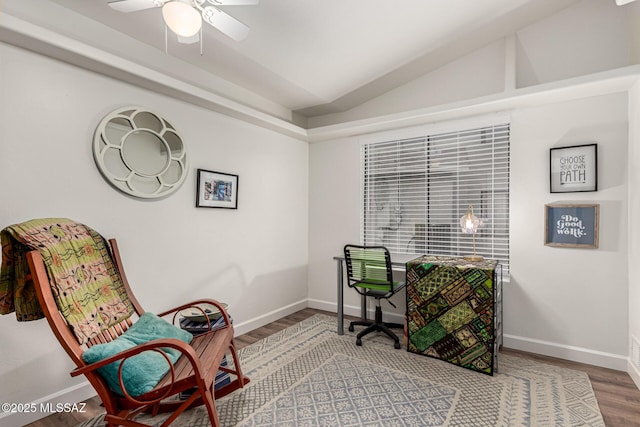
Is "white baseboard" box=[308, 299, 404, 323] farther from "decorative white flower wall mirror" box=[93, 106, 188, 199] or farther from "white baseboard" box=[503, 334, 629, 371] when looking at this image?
"decorative white flower wall mirror" box=[93, 106, 188, 199]

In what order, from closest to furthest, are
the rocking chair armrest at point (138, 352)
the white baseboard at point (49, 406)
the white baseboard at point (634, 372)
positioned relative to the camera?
1. the rocking chair armrest at point (138, 352)
2. the white baseboard at point (49, 406)
3. the white baseboard at point (634, 372)

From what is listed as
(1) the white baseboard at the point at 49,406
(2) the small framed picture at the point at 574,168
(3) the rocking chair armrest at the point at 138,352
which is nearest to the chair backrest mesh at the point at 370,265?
(2) the small framed picture at the point at 574,168

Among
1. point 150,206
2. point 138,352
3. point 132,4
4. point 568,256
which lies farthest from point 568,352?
point 132,4

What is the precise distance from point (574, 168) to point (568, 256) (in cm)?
77

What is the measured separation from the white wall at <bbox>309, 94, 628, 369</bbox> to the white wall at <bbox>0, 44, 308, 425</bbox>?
2522mm

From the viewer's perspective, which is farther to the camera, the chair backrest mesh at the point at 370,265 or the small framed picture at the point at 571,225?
the chair backrest mesh at the point at 370,265

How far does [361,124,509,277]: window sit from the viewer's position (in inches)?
126

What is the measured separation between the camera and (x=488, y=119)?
10.5ft

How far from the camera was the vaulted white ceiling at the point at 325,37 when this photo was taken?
239 cm

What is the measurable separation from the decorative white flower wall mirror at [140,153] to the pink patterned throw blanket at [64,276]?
0.61 m

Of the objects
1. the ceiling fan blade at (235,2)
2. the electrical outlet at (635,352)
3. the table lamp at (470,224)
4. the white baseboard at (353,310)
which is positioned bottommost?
the white baseboard at (353,310)

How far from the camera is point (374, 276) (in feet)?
10.3

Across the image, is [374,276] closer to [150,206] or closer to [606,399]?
[606,399]

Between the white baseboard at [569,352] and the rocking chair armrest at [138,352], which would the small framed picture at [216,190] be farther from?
the white baseboard at [569,352]
